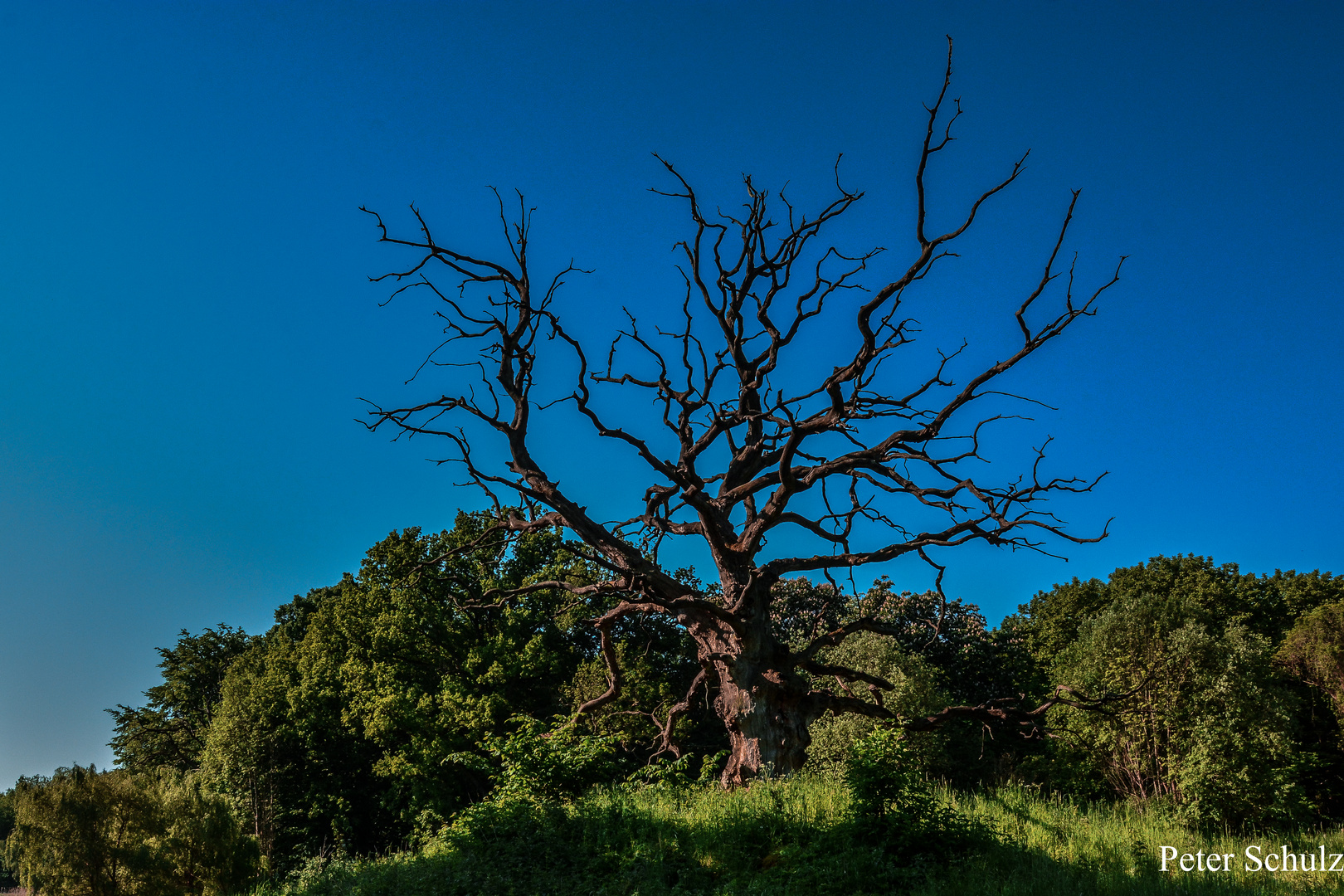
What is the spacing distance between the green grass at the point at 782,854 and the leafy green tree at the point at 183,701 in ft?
111

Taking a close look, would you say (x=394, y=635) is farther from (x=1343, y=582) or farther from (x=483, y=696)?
(x=1343, y=582)

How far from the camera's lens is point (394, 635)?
29.5 m

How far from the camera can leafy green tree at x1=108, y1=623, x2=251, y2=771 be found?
39312 mm

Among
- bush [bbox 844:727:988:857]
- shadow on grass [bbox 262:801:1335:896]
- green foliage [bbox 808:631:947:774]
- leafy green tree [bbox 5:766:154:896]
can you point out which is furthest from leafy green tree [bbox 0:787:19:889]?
bush [bbox 844:727:988:857]

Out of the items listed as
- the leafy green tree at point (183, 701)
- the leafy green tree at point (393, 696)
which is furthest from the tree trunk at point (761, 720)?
the leafy green tree at point (183, 701)

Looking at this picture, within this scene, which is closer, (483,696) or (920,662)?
(920,662)

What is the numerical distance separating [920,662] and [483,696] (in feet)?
46.1

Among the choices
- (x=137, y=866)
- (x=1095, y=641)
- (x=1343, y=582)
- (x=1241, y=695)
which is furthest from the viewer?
(x=1343, y=582)

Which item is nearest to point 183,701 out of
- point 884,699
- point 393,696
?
point 393,696

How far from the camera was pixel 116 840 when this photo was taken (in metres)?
17.9

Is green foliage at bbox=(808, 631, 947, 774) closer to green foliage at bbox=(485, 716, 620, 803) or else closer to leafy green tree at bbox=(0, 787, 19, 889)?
green foliage at bbox=(485, 716, 620, 803)

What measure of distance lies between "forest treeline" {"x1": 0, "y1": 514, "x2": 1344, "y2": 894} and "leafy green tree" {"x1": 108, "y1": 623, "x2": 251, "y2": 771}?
542 millimetres

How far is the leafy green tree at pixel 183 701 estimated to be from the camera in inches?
1548

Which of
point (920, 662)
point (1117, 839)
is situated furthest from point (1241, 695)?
point (1117, 839)
